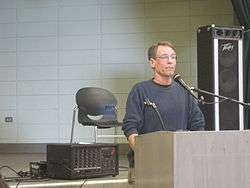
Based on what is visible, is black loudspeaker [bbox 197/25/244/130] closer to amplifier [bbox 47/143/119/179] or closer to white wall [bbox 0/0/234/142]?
amplifier [bbox 47/143/119/179]

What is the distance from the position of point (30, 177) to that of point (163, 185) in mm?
2030

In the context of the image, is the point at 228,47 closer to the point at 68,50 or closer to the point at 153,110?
the point at 153,110

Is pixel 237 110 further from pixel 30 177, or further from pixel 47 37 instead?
pixel 47 37

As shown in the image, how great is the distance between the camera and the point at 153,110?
9.11ft

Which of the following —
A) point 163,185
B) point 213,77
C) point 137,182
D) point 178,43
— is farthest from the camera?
point 178,43

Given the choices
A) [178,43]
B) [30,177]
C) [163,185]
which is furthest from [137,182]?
[178,43]

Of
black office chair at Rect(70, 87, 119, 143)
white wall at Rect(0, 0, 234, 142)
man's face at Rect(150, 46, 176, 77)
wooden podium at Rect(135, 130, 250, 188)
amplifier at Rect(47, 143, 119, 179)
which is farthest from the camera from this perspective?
white wall at Rect(0, 0, 234, 142)

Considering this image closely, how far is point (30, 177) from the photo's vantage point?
333 centimetres

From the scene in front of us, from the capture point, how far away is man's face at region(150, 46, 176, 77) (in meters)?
2.76

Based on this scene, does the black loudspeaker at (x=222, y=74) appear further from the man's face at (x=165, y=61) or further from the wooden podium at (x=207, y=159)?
the wooden podium at (x=207, y=159)

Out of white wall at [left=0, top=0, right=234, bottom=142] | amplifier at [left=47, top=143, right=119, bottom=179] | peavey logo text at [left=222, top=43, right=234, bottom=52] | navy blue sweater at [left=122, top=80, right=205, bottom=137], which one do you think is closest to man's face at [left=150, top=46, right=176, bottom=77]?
navy blue sweater at [left=122, top=80, right=205, bottom=137]

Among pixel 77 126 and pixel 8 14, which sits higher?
pixel 8 14

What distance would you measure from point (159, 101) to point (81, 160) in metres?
0.72

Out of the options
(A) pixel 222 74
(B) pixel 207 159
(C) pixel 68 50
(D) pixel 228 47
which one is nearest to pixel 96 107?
(A) pixel 222 74
